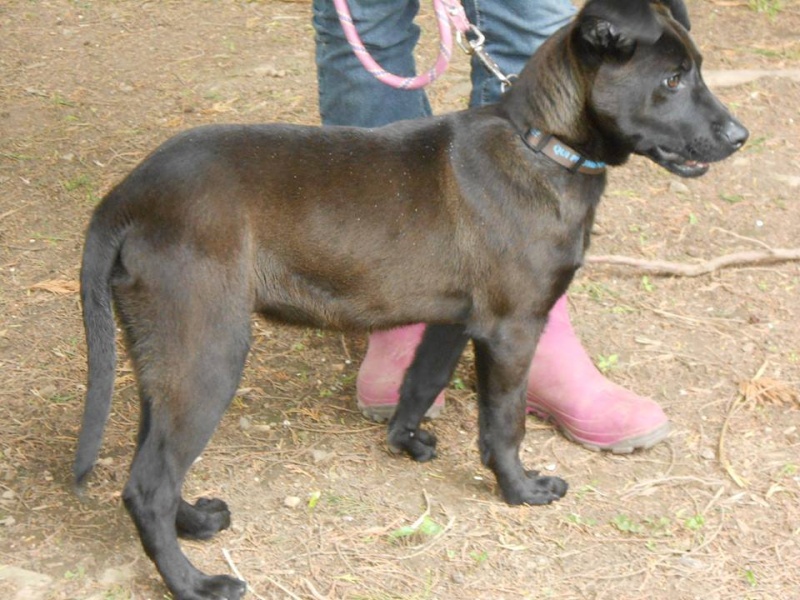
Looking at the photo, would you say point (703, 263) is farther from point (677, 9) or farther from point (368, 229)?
point (368, 229)

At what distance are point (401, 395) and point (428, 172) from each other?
850mm

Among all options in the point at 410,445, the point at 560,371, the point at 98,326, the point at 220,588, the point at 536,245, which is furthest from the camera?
the point at 560,371

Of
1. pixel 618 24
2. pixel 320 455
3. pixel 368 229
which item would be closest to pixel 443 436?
pixel 320 455

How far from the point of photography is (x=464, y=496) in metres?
3.46

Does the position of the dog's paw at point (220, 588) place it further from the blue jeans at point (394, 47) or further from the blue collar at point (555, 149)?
the blue jeans at point (394, 47)

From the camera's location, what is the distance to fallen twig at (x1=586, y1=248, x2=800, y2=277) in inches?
181

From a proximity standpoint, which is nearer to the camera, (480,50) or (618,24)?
(618,24)

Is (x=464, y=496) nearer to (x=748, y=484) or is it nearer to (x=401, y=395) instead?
(x=401, y=395)

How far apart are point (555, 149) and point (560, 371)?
950mm

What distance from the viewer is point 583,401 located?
3680 millimetres

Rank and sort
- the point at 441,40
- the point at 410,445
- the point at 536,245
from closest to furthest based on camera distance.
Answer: the point at 536,245 < the point at 441,40 < the point at 410,445

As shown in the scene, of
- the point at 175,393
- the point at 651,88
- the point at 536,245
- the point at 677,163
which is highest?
the point at 651,88

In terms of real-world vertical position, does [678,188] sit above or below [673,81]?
below

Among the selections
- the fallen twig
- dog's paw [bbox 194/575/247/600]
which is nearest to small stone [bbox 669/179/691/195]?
the fallen twig
